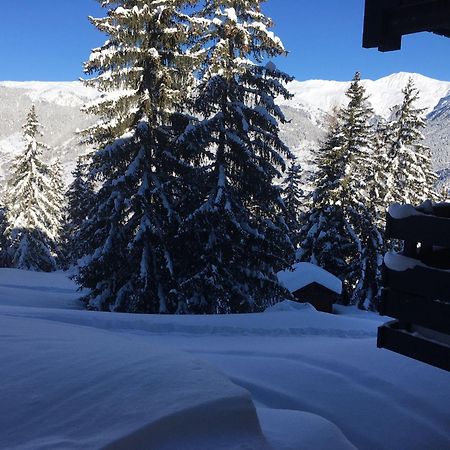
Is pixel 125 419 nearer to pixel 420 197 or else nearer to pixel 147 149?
pixel 147 149

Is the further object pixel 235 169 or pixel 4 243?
pixel 4 243

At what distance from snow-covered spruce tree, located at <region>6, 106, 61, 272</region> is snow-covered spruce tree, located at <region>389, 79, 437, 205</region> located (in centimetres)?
2676

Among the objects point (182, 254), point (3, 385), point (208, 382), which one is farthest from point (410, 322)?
point (182, 254)

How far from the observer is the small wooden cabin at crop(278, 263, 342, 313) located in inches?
945

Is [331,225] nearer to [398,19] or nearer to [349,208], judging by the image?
[349,208]

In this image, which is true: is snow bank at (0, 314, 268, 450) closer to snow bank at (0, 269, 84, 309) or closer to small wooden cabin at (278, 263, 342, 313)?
snow bank at (0, 269, 84, 309)

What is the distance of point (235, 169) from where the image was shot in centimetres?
1487

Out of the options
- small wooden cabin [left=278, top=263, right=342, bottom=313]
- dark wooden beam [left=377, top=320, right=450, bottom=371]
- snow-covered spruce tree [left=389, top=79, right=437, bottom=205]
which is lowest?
small wooden cabin [left=278, top=263, right=342, bottom=313]

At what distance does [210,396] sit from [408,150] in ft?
93.0

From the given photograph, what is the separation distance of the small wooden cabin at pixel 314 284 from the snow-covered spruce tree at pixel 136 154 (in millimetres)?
11101

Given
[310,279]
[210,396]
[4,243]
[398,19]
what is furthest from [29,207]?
[398,19]

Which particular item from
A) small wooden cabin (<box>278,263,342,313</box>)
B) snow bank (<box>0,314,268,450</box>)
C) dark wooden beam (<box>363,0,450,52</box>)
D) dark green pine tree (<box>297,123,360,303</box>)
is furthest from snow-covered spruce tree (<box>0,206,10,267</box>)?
dark wooden beam (<box>363,0,450,52</box>)

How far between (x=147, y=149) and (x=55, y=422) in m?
12.6

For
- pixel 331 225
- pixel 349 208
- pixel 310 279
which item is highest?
pixel 349 208
